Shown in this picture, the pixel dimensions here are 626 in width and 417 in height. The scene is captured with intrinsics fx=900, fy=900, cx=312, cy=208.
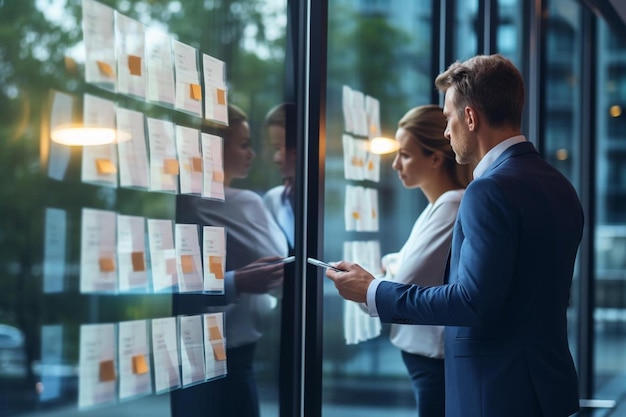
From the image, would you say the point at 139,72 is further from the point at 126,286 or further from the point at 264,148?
the point at 264,148

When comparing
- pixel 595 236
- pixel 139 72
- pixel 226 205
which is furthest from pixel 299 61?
pixel 595 236

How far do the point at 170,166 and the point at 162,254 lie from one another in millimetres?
237

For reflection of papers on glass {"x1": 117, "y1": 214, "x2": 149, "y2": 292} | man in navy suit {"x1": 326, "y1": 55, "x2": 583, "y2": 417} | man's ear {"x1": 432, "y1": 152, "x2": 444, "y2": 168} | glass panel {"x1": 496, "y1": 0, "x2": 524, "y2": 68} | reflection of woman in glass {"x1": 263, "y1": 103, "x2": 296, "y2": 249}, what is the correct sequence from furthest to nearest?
glass panel {"x1": 496, "y1": 0, "x2": 524, "y2": 68}
man's ear {"x1": 432, "y1": 152, "x2": 444, "y2": 168}
reflection of woman in glass {"x1": 263, "y1": 103, "x2": 296, "y2": 249}
man in navy suit {"x1": 326, "y1": 55, "x2": 583, "y2": 417}
reflection of papers on glass {"x1": 117, "y1": 214, "x2": 149, "y2": 292}

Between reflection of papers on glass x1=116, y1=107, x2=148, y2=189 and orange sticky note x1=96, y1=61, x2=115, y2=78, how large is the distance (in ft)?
0.27

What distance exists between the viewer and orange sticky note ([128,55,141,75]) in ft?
7.25

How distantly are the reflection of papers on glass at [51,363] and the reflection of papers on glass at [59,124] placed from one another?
339mm

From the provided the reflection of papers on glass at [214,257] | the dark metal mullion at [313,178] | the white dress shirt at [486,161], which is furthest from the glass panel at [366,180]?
the white dress shirt at [486,161]

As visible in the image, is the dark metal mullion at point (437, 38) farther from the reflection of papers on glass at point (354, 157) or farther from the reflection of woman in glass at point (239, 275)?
the reflection of woman in glass at point (239, 275)

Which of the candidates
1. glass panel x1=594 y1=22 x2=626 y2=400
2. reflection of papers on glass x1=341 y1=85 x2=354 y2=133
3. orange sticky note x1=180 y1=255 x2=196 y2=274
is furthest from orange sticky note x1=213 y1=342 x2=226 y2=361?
glass panel x1=594 y1=22 x2=626 y2=400

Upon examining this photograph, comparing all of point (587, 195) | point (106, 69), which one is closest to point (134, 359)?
point (106, 69)

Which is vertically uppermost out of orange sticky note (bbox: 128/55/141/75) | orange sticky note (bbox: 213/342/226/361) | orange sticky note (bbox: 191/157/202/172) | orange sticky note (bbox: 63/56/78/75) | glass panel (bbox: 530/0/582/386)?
glass panel (bbox: 530/0/582/386)

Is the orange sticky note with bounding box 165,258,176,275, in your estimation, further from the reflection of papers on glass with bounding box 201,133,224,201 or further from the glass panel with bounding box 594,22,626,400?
the glass panel with bounding box 594,22,626,400

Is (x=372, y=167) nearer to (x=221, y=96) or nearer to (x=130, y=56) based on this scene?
(x=221, y=96)

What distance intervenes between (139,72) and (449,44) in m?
2.26
